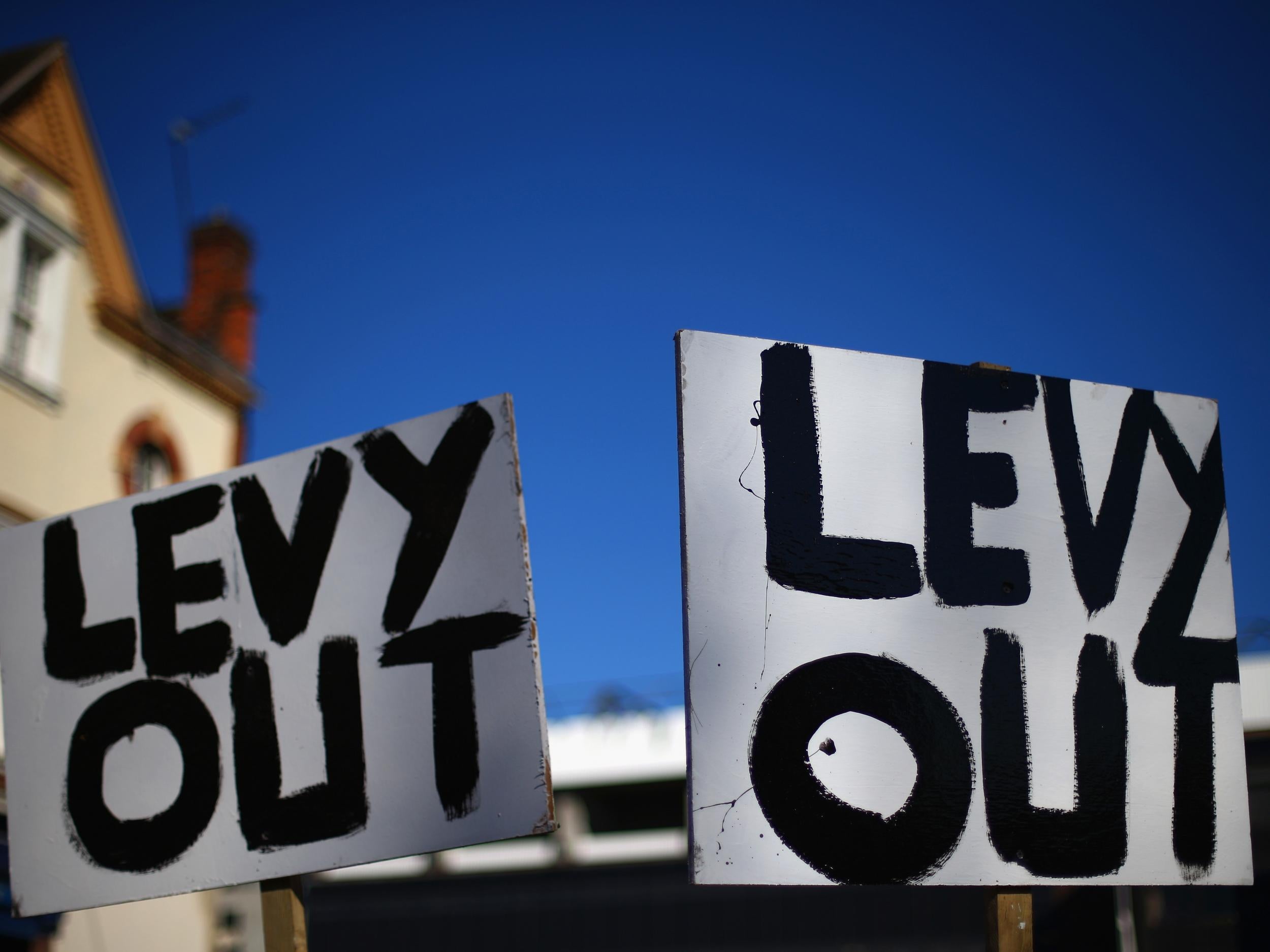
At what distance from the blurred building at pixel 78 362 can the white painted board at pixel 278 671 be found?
861 cm

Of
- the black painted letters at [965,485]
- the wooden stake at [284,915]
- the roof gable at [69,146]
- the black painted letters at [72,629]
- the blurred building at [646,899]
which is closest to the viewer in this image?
the black painted letters at [965,485]

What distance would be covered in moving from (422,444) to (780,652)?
110cm

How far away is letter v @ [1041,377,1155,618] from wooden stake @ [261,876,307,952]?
210 centimetres

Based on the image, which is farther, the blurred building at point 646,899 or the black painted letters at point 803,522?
the blurred building at point 646,899

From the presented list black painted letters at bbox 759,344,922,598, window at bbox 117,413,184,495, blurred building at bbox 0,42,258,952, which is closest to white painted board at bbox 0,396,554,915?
black painted letters at bbox 759,344,922,598

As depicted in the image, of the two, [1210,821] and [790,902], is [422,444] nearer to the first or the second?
[1210,821]

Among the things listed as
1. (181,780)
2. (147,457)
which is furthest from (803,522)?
(147,457)

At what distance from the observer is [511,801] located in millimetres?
2893

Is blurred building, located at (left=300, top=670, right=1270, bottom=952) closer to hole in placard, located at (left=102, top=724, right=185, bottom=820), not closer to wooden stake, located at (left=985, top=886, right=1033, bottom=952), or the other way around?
wooden stake, located at (left=985, top=886, right=1033, bottom=952)

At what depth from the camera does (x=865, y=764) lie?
2.82 meters

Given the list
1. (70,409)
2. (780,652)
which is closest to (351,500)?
(780,652)

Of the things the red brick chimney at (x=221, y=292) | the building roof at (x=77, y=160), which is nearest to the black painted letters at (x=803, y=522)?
the building roof at (x=77, y=160)

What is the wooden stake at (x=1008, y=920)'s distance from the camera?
2.87 metres

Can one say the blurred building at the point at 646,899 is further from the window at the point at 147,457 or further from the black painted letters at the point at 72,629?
the black painted letters at the point at 72,629
